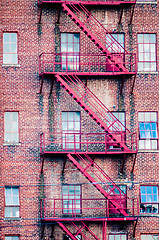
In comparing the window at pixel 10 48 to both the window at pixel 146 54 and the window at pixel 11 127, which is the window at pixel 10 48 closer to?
the window at pixel 11 127

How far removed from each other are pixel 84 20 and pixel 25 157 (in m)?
8.27

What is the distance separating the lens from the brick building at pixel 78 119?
1548 inches

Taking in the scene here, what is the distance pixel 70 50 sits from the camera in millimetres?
40531

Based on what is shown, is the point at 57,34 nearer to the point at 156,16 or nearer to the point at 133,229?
the point at 156,16

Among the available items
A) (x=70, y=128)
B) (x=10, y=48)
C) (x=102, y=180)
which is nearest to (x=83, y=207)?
(x=102, y=180)

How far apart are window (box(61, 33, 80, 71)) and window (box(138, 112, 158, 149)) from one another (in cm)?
463

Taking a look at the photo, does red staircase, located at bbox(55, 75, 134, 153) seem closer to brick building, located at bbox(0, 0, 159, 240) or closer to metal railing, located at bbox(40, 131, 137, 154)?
brick building, located at bbox(0, 0, 159, 240)

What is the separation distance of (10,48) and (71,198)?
8.92 m

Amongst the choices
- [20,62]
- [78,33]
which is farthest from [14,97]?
[78,33]

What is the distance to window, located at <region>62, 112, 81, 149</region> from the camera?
39.9 meters

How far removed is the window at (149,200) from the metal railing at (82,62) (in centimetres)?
660

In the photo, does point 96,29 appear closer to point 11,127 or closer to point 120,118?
point 120,118

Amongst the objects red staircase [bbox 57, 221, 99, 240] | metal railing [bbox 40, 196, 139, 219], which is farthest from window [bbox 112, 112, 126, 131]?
red staircase [bbox 57, 221, 99, 240]

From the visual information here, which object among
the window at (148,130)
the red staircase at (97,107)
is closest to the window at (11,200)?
the red staircase at (97,107)
